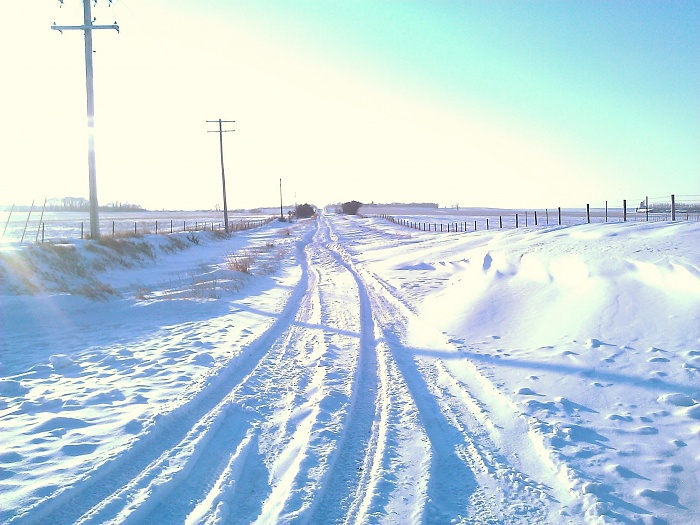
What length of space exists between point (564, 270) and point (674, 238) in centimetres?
308

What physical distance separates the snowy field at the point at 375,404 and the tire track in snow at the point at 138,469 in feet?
0.06

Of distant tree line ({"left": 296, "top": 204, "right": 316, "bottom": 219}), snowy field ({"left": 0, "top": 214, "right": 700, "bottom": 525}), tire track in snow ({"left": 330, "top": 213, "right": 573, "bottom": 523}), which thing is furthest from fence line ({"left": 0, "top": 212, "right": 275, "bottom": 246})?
distant tree line ({"left": 296, "top": 204, "right": 316, "bottom": 219})

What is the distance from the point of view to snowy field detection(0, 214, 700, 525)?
3.54m

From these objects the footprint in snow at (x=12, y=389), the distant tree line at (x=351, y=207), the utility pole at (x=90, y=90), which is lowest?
the footprint in snow at (x=12, y=389)

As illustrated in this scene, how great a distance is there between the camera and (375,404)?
5379mm

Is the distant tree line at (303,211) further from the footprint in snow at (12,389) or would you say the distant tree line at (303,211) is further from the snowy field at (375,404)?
the footprint in snow at (12,389)

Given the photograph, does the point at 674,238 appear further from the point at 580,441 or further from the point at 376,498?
the point at 376,498

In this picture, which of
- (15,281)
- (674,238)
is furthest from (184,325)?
(674,238)

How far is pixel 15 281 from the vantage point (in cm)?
1309

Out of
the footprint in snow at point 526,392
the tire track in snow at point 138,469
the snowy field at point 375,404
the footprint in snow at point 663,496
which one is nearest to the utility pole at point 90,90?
the snowy field at point 375,404

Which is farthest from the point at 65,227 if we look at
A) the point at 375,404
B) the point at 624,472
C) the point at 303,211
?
the point at 303,211

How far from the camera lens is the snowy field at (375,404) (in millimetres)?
3539

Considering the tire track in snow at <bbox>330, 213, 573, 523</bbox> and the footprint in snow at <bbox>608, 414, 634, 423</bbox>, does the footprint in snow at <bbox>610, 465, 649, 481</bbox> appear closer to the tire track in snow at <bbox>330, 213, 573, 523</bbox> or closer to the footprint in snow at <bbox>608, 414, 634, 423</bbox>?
the tire track in snow at <bbox>330, 213, 573, 523</bbox>

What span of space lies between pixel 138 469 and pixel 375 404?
2420 mm
